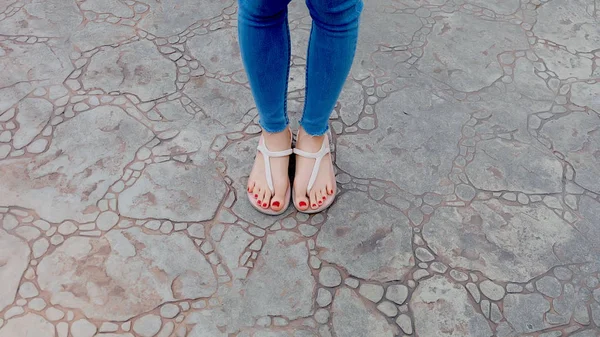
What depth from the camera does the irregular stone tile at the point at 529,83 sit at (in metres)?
1.53

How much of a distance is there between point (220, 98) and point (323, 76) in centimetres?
51

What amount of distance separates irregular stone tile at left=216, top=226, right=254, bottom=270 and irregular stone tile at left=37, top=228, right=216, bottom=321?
4 cm

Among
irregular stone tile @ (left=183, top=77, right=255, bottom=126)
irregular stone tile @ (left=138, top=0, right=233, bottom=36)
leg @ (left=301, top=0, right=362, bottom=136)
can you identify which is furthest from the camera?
irregular stone tile @ (left=138, top=0, right=233, bottom=36)

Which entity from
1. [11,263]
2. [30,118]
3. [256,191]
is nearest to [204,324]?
[256,191]

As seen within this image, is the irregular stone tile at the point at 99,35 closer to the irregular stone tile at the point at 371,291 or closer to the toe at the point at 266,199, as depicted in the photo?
the toe at the point at 266,199

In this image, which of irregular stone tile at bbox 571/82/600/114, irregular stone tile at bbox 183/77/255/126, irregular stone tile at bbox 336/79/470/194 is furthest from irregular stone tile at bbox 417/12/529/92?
irregular stone tile at bbox 183/77/255/126

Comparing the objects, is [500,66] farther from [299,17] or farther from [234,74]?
[234,74]

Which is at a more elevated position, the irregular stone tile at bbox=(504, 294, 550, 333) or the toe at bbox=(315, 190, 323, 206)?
the toe at bbox=(315, 190, 323, 206)

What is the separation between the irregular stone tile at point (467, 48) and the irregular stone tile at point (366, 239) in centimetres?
56

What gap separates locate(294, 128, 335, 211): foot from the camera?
1.20 m

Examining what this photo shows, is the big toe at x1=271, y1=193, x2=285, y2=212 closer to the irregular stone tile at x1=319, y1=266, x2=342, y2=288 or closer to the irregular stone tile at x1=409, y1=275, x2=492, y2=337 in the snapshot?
the irregular stone tile at x1=319, y1=266, x2=342, y2=288

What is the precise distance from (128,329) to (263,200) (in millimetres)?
399

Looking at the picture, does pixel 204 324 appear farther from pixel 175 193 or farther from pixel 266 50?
pixel 266 50

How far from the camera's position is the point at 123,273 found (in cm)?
111
